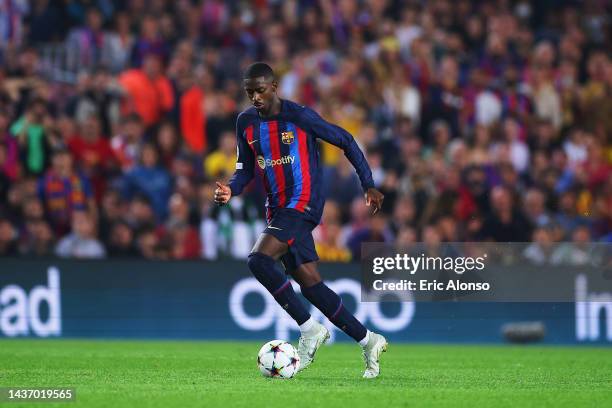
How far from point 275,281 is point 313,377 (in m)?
0.87

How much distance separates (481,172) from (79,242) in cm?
538

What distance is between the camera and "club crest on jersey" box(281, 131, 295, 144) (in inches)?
385

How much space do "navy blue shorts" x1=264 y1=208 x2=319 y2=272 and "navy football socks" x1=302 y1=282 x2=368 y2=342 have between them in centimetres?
23

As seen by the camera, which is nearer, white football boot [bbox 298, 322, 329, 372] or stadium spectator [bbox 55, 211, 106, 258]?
white football boot [bbox 298, 322, 329, 372]

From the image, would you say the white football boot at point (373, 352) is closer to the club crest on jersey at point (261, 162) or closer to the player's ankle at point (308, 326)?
the player's ankle at point (308, 326)

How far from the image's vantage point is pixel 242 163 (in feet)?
33.1

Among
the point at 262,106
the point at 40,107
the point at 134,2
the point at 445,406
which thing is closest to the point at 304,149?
the point at 262,106

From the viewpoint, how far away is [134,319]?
15.4 metres

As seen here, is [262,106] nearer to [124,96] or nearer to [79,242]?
[79,242]

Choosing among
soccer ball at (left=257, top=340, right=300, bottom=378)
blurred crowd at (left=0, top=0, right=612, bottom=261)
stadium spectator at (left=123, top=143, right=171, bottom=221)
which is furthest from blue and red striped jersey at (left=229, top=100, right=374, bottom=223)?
stadium spectator at (left=123, top=143, right=171, bottom=221)

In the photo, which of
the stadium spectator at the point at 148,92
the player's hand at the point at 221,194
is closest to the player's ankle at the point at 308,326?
the player's hand at the point at 221,194

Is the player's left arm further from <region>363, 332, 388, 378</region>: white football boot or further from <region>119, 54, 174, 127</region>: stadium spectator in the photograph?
<region>119, 54, 174, 127</region>: stadium spectator

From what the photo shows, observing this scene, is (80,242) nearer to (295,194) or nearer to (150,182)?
(150,182)

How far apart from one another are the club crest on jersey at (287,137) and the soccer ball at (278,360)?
5.14ft
